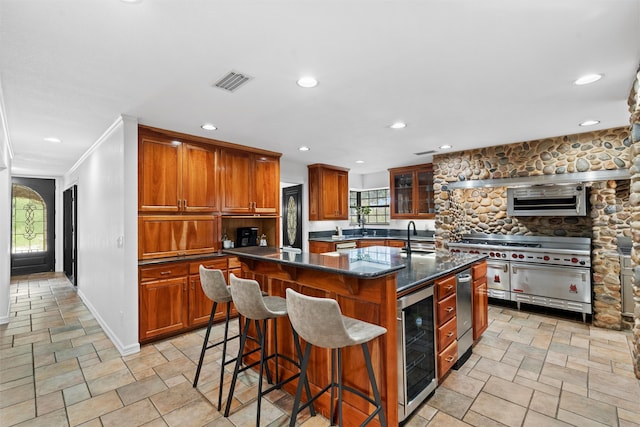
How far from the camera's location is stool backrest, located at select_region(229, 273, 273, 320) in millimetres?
1992

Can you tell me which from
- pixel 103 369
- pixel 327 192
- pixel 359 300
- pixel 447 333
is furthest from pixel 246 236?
pixel 447 333

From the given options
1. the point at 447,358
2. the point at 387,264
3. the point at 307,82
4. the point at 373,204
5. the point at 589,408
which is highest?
the point at 307,82

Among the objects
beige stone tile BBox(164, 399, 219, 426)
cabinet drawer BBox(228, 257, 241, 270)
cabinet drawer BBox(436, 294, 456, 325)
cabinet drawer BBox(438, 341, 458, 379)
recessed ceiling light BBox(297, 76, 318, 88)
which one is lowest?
beige stone tile BBox(164, 399, 219, 426)

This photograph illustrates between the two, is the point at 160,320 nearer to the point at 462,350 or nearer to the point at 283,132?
the point at 283,132

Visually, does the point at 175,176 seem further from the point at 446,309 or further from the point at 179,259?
the point at 446,309

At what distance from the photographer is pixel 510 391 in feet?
8.01

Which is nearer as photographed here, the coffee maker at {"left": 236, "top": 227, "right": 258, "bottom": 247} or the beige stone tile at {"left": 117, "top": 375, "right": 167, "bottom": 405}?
the beige stone tile at {"left": 117, "top": 375, "right": 167, "bottom": 405}

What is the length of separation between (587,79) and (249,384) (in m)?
3.71

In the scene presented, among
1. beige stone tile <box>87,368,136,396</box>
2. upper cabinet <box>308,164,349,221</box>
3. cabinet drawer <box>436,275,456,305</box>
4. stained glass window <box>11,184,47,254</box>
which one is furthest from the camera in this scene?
A: stained glass window <box>11,184,47,254</box>

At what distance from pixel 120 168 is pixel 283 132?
186cm

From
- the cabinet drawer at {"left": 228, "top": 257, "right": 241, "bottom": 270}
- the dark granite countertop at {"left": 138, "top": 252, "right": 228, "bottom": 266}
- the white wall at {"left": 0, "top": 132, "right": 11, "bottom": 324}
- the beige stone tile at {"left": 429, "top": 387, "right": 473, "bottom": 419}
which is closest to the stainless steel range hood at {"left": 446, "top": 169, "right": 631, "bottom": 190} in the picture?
the beige stone tile at {"left": 429, "top": 387, "right": 473, "bottom": 419}

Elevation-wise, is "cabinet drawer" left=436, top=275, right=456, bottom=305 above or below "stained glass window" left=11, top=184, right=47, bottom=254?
below

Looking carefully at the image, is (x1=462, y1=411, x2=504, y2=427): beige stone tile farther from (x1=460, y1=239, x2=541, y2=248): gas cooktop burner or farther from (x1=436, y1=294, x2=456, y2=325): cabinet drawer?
(x1=460, y1=239, x2=541, y2=248): gas cooktop burner

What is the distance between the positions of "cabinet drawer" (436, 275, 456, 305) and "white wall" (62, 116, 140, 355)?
304cm
